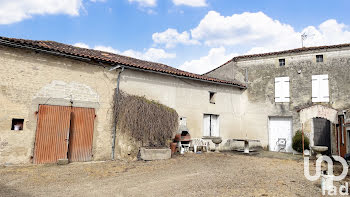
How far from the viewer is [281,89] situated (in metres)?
14.7

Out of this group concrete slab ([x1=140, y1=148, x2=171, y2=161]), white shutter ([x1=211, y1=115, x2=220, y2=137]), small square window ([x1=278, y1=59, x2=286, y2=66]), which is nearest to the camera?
concrete slab ([x1=140, y1=148, x2=171, y2=161])

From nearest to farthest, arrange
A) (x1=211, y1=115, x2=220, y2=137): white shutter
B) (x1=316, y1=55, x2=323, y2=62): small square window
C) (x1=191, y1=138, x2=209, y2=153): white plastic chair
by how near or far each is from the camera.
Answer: (x1=191, y1=138, x2=209, y2=153): white plastic chair → (x1=316, y1=55, x2=323, y2=62): small square window → (x1=211, y1=115, x2=220, y2=137): white shutter

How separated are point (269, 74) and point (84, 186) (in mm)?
13086

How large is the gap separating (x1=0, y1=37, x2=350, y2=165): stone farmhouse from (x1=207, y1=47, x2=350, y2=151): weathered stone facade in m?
0.05

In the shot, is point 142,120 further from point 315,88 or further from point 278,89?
point 315,88

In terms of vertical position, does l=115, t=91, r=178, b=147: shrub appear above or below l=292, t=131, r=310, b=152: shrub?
above

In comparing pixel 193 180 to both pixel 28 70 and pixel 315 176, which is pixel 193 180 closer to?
pixel 315 176

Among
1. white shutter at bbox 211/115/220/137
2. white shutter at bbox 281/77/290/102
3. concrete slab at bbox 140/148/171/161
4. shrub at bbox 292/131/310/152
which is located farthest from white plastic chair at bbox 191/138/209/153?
white shutter at bbox 281/77/290/102

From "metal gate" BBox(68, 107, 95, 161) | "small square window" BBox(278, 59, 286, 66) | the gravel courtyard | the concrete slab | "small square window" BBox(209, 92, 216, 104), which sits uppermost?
"small square window" BBox(278, 59, 286, 66)

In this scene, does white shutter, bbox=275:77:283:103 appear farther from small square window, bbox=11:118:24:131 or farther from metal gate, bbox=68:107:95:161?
small square window, bbox=11:118:24:131

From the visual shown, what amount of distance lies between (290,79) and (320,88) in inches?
66.7

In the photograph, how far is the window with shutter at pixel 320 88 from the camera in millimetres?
13477

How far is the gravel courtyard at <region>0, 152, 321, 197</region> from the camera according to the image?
554cm

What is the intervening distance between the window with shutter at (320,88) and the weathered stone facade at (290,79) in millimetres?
185
